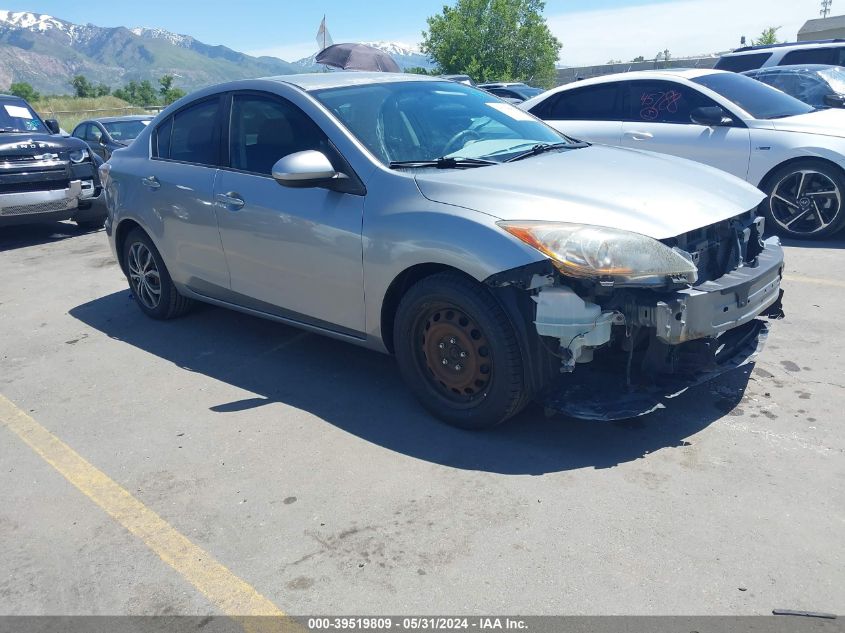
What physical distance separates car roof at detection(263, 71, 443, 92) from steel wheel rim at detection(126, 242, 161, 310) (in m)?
1.79

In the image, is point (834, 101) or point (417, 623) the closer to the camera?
point (417, 623)

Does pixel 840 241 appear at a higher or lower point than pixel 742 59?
lower

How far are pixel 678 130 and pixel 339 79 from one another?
430 cm

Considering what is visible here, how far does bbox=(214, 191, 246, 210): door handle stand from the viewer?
4.58 meters

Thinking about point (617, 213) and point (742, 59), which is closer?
point (617, 213)

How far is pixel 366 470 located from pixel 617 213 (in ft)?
5.43

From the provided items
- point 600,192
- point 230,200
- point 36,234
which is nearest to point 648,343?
point 600,192

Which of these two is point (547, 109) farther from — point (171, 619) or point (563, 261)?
point (171, 619)

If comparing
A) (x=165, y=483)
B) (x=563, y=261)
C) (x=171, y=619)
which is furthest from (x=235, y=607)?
(x=563, y=261)

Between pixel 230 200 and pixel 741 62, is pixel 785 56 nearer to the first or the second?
pixel 741 62

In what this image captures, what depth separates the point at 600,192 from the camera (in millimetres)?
3596

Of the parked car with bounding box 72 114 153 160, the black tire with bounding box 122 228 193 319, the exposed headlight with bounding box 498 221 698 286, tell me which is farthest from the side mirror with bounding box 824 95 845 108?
the parked car with bounding box 72 114 153 160

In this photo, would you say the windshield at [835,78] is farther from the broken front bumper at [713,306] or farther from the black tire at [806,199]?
the broken front bumper at [713,306]

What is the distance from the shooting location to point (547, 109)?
8.62m
